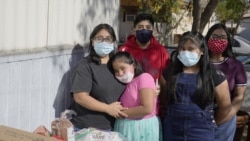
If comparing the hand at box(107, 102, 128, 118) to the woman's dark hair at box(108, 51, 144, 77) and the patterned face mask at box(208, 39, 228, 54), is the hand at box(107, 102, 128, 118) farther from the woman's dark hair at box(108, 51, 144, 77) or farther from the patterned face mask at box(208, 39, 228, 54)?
the patterned face mask at box(208, 39, 228, 54)

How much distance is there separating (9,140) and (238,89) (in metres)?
2.05

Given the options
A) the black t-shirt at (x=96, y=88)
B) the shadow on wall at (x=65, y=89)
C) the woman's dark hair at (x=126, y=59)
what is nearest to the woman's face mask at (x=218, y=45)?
the woman's dark hair at (x=126, y=59)

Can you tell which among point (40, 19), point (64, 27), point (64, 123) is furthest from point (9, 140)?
point (64, 27)

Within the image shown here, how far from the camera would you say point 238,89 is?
3.62 meters

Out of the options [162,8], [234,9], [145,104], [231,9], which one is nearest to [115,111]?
[145,104]

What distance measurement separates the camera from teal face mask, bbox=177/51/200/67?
3312 mm

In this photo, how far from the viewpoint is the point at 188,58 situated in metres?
3.32

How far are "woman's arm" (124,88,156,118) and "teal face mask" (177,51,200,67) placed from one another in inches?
14.0

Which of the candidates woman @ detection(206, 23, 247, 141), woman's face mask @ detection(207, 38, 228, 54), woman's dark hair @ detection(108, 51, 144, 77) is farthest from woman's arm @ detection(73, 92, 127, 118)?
woman's face mask @ detection(207, 38, 228, 54)

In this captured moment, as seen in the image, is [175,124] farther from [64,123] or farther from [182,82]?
[64,123]

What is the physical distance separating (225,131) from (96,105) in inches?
47.0

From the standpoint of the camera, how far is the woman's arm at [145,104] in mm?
3293

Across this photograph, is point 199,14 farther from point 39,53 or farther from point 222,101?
point 39,53

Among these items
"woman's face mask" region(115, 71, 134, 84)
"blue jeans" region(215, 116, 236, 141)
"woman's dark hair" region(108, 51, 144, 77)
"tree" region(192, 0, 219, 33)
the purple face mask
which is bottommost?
"blue jeans" region(215, 116, 236, 141)
